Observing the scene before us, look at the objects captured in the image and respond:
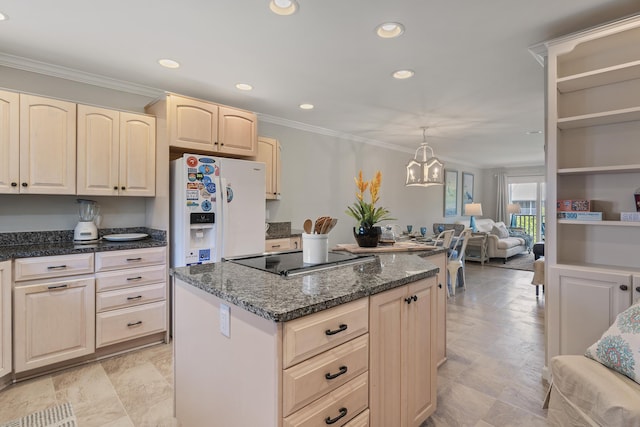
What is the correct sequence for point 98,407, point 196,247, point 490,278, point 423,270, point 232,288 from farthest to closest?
point 490,278 < point 196,247 < point 98,407 < point 423,270 < point 232,288

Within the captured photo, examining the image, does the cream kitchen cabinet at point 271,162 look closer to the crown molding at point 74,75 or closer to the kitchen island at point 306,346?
the crown molding at point 74,75

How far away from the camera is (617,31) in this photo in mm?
1892

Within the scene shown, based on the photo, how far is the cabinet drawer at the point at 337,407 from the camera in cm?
111

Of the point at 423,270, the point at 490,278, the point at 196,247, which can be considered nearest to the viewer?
the point at 423,270

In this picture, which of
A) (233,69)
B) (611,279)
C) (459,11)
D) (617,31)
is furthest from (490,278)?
(233,69)

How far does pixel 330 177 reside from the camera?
4988 millimetres

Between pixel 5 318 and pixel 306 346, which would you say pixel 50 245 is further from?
pixel 306 346

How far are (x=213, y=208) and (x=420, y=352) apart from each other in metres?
2.15

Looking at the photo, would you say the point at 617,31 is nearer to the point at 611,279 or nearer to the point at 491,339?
the point at 611,279

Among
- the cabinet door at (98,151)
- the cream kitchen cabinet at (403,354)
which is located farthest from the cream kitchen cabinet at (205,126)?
the cream kitchen cabinet at (403,354)

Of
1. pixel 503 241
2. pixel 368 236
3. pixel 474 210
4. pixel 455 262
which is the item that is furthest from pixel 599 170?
pixel 474 210

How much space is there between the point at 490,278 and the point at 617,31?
14.0 feet

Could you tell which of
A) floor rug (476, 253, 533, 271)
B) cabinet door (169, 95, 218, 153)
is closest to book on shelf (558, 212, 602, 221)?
cabinet door (169, 95, 218, 153)

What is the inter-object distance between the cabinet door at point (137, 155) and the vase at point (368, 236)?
6.60 ft
